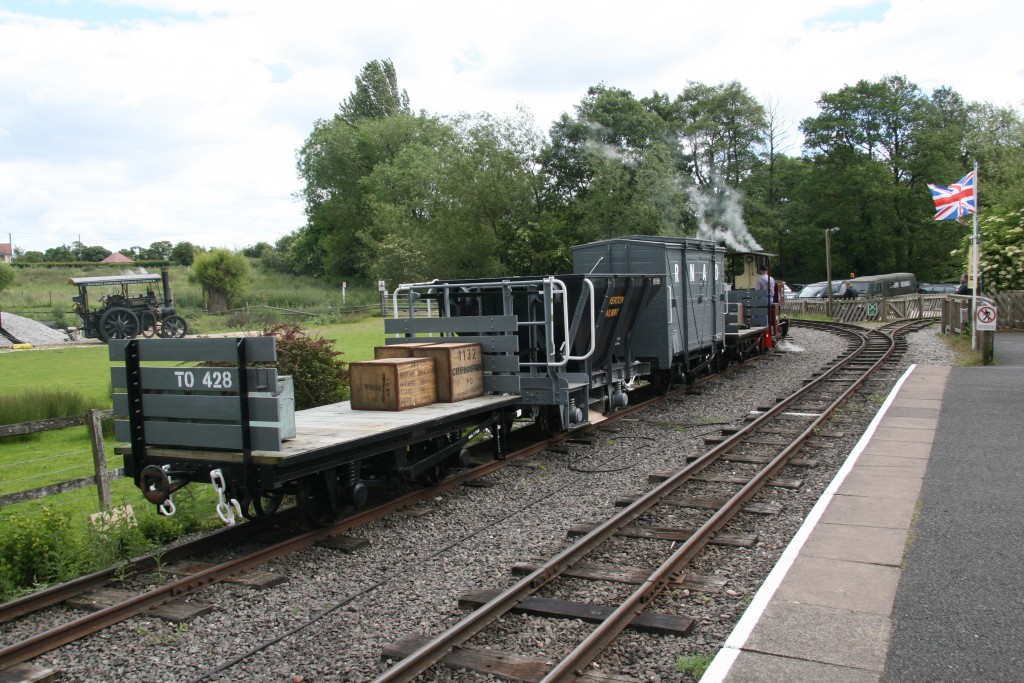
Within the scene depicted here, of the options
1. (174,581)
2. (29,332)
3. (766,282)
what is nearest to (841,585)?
(174,581)

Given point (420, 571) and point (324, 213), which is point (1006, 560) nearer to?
point (420, 571)

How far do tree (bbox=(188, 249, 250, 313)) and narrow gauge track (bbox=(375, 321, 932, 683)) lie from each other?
111 ft

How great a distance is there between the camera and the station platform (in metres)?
4.20

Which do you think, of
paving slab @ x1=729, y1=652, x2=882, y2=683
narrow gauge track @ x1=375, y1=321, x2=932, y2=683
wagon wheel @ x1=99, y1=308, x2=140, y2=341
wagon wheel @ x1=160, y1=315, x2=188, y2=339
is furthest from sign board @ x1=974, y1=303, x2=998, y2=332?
wagon wheel @ x1=99, y1=308, x2=140, y2=341

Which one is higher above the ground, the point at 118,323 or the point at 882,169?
the point at 882,169

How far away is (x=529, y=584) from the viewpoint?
544 cm

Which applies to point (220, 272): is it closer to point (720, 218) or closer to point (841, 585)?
point (720, 218)

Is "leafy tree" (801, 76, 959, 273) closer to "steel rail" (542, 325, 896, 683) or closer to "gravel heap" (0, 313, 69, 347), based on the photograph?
"gravel heap" (0, 313, 69, 347)

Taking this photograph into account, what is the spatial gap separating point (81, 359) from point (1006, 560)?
73.9 ft

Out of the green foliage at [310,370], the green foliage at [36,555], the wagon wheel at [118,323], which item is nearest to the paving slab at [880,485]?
the green foliage at [310,370]

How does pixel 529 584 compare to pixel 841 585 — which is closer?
pixel 841 585

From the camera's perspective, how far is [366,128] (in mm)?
64500

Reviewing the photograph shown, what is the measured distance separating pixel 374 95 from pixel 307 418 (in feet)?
234

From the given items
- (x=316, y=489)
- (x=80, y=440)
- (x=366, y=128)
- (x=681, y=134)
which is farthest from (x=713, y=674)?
(x=366, y=128)
